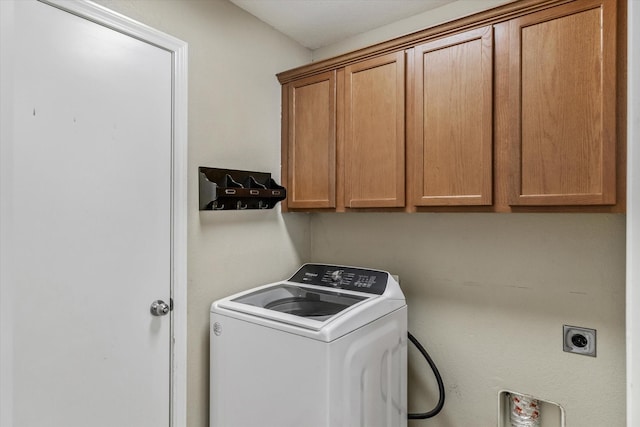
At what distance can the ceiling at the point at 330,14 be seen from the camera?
182 centimetres

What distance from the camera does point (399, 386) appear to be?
1722 millimetres

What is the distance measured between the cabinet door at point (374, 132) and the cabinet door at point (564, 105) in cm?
48

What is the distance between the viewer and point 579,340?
4.94ft

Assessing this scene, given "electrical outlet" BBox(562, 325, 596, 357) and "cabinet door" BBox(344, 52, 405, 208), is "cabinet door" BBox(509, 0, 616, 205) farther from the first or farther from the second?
"electrical outlet" BBox(562, 325, 596, 357)

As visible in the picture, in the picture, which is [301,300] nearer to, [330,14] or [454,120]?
[454,120]

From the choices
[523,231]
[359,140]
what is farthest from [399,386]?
[359,140]

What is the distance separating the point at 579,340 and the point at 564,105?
3.24ft

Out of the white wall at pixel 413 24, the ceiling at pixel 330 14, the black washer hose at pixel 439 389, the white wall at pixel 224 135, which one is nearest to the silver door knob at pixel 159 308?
the white wall at pixel 224 135

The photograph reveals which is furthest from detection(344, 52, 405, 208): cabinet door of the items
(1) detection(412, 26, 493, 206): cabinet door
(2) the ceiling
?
(2) the ceiling

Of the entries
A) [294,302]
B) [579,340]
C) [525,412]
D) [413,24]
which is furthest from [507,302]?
[413,24]

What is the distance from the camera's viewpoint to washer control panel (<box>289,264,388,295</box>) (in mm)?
1799

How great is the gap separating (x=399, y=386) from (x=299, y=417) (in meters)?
0.61

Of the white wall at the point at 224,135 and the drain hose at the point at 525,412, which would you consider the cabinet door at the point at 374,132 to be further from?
the drain hose at the point at 525,412

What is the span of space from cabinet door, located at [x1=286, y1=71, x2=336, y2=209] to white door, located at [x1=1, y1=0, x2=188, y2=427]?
719 mm
